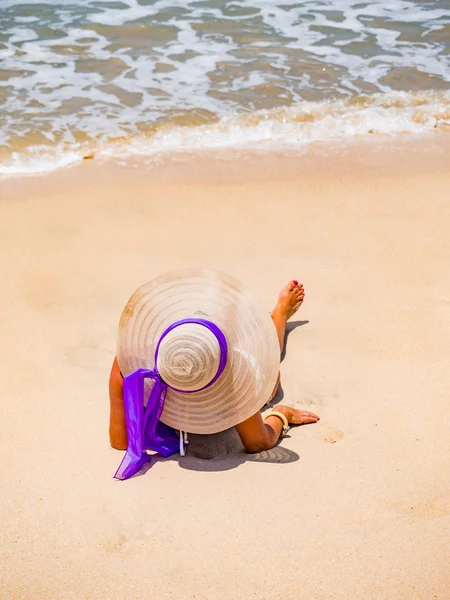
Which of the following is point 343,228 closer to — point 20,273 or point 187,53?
point 20,273

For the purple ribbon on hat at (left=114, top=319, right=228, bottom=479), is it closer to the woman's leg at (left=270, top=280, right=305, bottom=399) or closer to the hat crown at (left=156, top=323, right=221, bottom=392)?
the hat crown at (left=156, top=323, right=221, bottom=392)

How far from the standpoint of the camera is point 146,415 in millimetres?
2635

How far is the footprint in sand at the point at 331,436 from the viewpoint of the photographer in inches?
112

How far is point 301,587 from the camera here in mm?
2191

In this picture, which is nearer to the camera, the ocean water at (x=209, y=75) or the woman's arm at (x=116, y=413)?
the woman's arm at (x=116, y=413)

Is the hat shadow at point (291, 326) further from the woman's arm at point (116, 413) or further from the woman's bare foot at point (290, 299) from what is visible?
the woman's arm at point (116, 413)

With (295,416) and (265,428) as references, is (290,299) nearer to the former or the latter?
(295,416)

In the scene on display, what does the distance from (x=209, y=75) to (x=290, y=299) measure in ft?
11.8

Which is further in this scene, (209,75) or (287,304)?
(209,75)

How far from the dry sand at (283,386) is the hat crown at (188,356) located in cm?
46

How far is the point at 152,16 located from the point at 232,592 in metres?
6.83

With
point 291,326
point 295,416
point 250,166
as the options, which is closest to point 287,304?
point 291,326

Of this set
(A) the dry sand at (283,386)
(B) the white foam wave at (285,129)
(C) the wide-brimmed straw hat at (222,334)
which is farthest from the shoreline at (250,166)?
(C) the wide-brimmed straw hat at (222,334)

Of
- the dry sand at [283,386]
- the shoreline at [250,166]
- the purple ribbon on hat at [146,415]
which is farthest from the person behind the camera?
the shoreline at [250,166]
